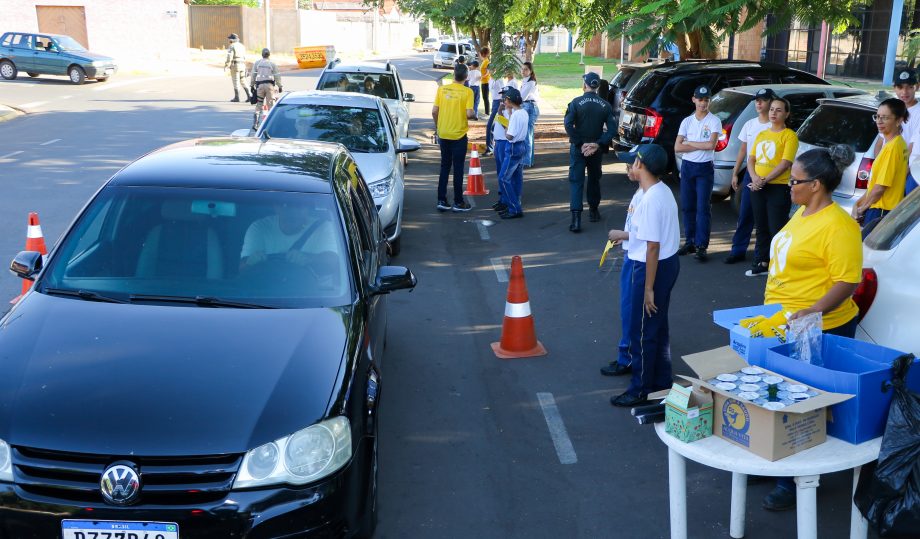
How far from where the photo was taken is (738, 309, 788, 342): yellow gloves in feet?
14.5

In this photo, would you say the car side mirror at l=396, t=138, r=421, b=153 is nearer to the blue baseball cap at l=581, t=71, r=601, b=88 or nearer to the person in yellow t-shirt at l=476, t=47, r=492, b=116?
the blue baseball cap at l=581, t=71, r=601, b=88

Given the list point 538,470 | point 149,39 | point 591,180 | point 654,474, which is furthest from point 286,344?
point 149,39

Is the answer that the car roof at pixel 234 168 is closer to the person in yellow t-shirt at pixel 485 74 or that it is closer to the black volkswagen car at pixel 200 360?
the black volkswagen car at pixel 200 360

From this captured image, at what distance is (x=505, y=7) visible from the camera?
2016cm

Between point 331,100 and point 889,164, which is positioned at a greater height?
point 331,100

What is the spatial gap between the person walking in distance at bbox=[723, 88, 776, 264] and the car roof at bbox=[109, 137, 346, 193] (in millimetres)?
5131

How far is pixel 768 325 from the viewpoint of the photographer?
4469 millimetres

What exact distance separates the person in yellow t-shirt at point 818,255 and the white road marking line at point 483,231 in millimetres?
6890

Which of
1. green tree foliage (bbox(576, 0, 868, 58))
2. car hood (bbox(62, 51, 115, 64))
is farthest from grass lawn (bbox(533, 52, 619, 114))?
car hood (bbox(62, 51, 115, 64))

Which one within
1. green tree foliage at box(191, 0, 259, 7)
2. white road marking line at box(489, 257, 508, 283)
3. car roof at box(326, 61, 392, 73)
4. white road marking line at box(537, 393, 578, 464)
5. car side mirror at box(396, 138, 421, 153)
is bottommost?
white road marking line at box(537, 393, 578, 464)

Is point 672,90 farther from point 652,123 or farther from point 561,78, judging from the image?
point 561,78

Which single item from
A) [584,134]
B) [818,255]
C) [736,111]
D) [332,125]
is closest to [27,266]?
[818,255]

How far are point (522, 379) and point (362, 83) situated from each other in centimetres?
1167

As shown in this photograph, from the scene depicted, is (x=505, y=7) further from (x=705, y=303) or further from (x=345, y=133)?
(x=705, y=303)
